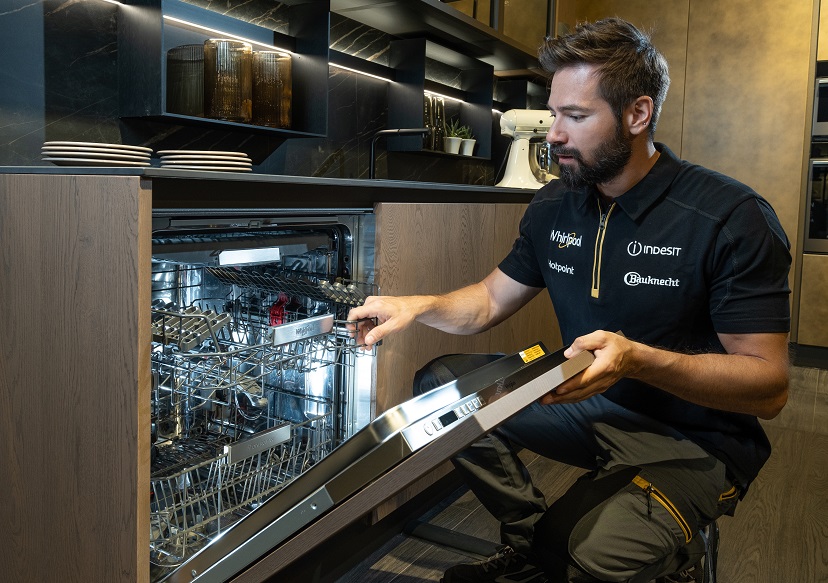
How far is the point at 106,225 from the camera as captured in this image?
1.27 meters

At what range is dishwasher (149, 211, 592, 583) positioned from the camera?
100 centimetres

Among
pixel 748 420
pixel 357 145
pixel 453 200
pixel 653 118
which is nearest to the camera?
pixel 748 420

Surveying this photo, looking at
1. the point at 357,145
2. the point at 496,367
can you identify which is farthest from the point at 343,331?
the point at 357,145

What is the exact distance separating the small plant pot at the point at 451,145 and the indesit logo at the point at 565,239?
155cm

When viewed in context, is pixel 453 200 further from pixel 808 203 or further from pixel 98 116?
pixel 808 203

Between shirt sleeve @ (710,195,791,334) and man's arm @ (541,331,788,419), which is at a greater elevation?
shirt sleeve @ (710,195,791,334)

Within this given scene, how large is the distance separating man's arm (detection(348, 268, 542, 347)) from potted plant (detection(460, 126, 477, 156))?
1.49 meters

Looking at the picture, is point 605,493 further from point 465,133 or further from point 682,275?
point 465,133

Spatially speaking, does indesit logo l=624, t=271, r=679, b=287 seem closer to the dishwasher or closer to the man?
the man

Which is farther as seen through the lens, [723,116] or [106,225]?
[723,116]

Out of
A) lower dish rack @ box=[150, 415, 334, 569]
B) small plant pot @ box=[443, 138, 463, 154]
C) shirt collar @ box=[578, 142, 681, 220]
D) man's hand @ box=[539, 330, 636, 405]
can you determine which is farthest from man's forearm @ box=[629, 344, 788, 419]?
small plant pot @ box=[443, 138, 463, 154]

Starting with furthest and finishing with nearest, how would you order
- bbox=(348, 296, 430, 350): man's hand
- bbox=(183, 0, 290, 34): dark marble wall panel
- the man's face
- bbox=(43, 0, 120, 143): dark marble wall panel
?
bbox=(183, 0, 290, 34): dark marble wall panel, bbox=(43, 0, 120, 143): dark marble wall panel, the man's face, bbox=(348, 296, 430, 350): man's hand

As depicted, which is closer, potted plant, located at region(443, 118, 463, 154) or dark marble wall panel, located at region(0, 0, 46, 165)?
dark marble wall panel, located at region(0, 0, 46, 165)

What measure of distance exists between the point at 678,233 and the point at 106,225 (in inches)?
42.0
